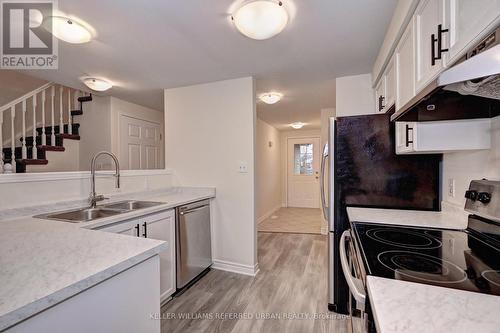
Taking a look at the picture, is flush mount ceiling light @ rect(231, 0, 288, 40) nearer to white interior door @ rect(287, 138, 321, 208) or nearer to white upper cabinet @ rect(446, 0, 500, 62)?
white upper cabinet @ rect(446, 0, 500, 62)

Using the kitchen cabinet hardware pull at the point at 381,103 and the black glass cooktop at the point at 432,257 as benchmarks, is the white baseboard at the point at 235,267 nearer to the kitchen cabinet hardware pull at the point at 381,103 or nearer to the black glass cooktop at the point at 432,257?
the black glass cooktop at the point at 432,257

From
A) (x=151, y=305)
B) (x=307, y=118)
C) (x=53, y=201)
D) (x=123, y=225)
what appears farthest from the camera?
(x=307, y=118)

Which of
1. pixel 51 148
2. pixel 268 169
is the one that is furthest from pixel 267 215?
pixel 51 148

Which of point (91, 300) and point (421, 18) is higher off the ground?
point (421, 18)

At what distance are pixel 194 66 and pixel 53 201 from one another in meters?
1.72

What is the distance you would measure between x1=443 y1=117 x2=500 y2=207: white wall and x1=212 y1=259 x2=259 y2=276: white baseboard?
1912 mm

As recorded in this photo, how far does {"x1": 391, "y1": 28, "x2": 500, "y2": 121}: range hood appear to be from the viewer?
1.97 ft

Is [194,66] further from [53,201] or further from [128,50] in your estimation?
[53,201]

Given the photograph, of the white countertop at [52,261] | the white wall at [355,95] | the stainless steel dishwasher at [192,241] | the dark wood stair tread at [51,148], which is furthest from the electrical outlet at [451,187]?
the dark wood stair tread at [51,148]

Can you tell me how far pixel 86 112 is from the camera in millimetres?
3607

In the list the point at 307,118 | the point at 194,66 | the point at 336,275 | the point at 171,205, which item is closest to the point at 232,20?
the point at 194,66

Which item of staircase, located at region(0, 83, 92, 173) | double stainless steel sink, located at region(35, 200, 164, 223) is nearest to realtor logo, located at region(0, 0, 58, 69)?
staircase, located at region(0, 83, 92, 173)

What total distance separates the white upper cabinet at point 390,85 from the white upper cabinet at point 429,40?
0.48m

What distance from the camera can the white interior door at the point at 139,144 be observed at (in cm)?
371
